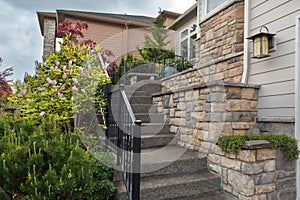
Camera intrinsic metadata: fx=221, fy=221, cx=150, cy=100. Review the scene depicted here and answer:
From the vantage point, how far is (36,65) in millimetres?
3742

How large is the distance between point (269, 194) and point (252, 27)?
2318 millimetres

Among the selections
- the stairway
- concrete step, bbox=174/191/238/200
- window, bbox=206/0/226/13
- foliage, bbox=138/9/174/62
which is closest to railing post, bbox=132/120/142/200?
the stairway

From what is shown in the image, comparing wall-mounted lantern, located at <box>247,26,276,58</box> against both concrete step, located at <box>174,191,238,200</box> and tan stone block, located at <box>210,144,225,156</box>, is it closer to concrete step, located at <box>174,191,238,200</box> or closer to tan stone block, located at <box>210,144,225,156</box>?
tan stone block, located at <box>210,144,225,156</box>

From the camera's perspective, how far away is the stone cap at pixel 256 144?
234 centimetres

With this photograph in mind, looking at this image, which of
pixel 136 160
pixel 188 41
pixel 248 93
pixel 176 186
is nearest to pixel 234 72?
pixel 248 93

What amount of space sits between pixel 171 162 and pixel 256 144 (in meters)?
1.03

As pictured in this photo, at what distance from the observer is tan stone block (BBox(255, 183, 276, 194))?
2.38 metres

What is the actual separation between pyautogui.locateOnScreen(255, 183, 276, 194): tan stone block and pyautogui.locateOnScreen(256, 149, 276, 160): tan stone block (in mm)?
303

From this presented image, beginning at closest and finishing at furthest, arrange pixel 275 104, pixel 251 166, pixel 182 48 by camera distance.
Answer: pixel 251 166
pixel 275 104
pixel 182 48

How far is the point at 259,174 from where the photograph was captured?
238 centimetres

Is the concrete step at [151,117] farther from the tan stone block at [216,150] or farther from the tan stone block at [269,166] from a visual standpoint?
the tan stone block at [269,166]

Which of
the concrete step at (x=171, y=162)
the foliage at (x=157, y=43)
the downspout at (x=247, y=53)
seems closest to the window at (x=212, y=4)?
the downspout at (x=247, y=53)

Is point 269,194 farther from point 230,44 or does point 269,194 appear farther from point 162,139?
point 230,44

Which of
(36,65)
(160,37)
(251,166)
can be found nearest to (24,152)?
(251,166)
